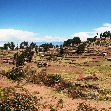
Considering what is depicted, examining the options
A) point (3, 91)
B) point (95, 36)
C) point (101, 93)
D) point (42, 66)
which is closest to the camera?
point (3, 91)

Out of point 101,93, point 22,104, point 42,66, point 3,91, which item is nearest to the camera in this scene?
point 22,104

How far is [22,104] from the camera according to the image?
32.7 metres

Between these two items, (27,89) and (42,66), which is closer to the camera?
(27,89)

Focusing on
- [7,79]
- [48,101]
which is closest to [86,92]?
[48,101]

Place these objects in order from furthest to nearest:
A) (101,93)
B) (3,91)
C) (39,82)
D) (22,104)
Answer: (39,82) < (101,93) < (3,91) < (22,104)

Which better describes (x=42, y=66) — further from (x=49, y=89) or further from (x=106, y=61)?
(x=49, y=89)

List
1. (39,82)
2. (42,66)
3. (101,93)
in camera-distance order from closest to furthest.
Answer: (101,93)
(39,82)
(42,66)

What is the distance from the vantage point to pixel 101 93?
4222 centimetres

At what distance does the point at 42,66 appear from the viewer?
81312 millimetres

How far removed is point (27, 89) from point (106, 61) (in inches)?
1876

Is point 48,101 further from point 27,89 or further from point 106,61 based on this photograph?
point 106,61

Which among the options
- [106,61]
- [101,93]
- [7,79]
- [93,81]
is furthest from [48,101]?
[106,61]

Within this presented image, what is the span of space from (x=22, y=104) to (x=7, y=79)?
18955 mm

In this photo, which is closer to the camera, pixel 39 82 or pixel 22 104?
pixel 22 104
